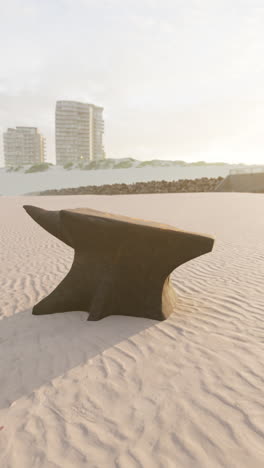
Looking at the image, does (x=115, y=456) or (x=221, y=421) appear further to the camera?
(x=221, y=421)

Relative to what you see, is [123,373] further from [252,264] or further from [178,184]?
[178,184]

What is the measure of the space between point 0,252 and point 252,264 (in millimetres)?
6582

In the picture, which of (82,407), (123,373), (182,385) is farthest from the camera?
(123,373)

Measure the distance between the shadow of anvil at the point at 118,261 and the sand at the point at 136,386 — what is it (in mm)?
203

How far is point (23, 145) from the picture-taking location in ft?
381

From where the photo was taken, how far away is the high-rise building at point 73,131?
103125mm

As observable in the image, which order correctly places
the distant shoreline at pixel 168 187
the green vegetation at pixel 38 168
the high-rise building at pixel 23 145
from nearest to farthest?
→ the distant shoreline at pixel 168 187
the green vegetation at pixel 38 168
the high-rise building at pixel 23 145

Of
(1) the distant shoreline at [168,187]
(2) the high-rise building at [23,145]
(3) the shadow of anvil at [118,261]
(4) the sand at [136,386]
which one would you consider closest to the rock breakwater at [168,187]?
(1) the distant shoreline at [168,187]

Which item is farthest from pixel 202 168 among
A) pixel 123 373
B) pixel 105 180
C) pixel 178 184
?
pixel 123 373

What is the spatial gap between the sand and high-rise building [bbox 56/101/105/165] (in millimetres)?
101947

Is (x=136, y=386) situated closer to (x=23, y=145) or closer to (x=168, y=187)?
(x=168, y=187)

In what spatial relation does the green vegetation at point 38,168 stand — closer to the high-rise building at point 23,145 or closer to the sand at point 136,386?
the high-rise building at point 23,145

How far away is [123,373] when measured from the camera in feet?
10.3

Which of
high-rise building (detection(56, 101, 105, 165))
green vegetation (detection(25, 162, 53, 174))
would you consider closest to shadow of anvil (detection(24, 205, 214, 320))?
green vegetation (detection(25, 162, 53, 174))
